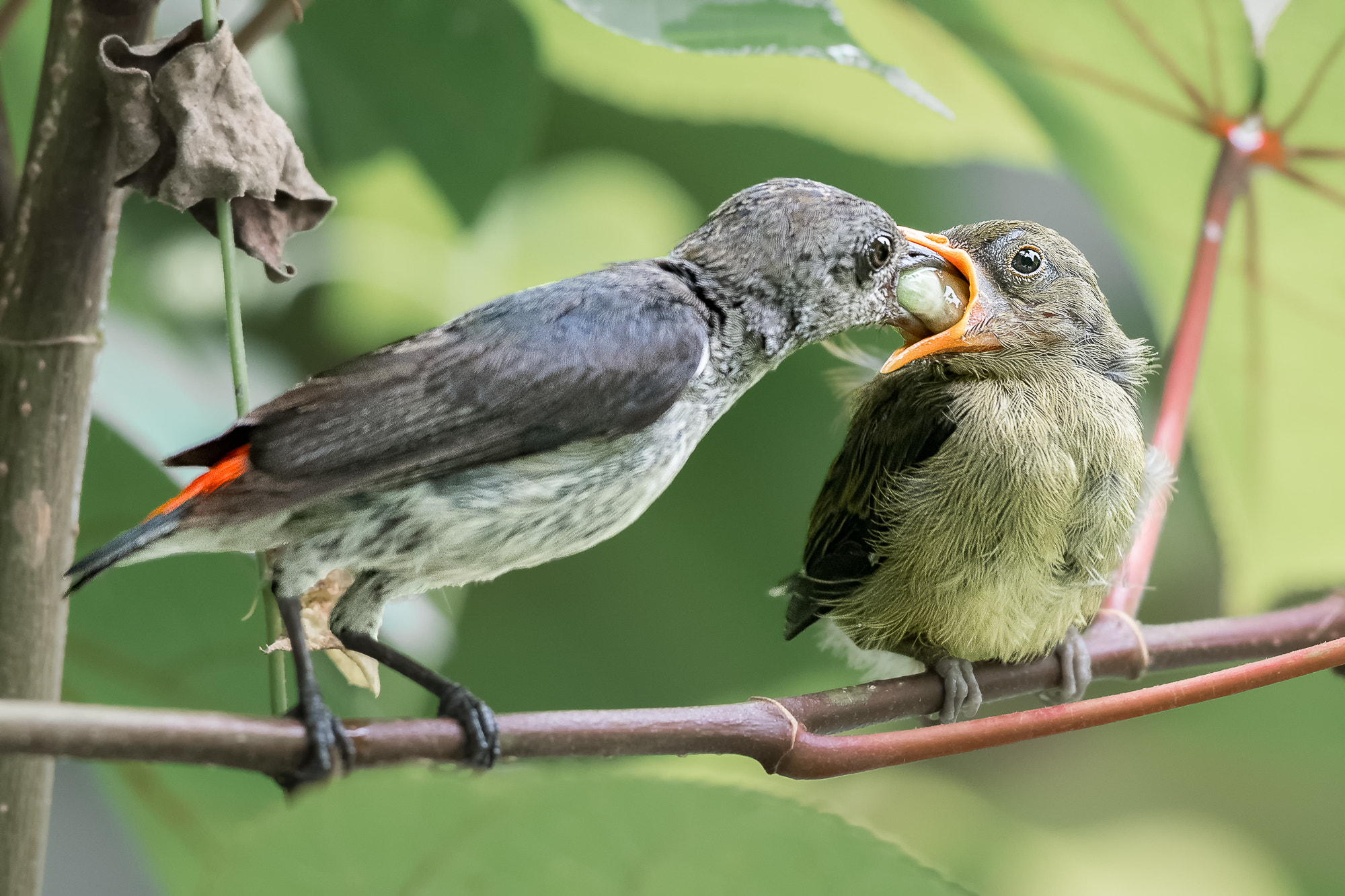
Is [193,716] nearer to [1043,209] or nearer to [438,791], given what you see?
[438,791]

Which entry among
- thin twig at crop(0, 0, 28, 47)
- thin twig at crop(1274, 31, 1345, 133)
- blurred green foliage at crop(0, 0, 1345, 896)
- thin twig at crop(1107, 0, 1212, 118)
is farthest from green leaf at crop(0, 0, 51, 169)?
thin twig at crop(1274, 31, 1345, 133)

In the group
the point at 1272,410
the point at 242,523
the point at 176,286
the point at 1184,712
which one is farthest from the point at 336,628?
the point at 1184,712

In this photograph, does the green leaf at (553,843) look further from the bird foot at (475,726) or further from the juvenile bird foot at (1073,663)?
the juvenile bird foot at (1073,663)

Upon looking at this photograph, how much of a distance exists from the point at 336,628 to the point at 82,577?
5.0 inches

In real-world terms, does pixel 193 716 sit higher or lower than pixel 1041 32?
lower

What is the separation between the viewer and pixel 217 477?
433mm

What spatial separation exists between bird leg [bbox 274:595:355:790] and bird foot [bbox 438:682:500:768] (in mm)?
42

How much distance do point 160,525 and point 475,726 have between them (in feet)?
0.47

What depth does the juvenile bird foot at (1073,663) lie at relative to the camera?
67cm

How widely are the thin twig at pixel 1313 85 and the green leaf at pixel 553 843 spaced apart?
0.68 metres

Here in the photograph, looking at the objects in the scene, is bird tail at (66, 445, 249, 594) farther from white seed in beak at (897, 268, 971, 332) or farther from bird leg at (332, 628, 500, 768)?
white seed in beak at (897, 268, 971, 332)

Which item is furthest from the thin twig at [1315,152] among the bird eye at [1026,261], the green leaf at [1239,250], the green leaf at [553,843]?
the green leaf at [553,843]

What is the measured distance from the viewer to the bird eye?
63cm

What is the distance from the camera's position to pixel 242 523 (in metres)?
0.42
